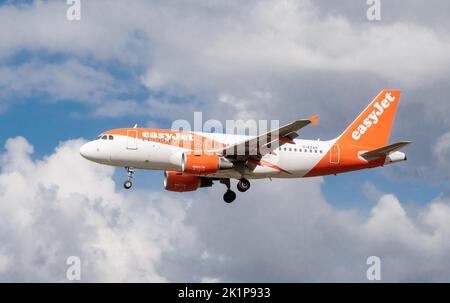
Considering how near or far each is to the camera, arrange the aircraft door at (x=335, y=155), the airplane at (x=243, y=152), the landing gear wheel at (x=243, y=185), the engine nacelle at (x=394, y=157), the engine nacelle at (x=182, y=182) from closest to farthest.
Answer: the airplane at (x=243, y=152)
the landing gear wheel at (x=243, y=185)
the aircraft door at (x=335, y=155)
the engine nacelle at (x=394, y=157)
the engine nacelle at (x=182, y=182)

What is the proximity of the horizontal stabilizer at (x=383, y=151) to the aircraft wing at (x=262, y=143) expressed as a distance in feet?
27.4

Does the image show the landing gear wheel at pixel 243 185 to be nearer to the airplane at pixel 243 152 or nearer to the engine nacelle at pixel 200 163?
the airplane at pixel 243 152

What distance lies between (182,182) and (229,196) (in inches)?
158

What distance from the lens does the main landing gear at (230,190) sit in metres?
61.4

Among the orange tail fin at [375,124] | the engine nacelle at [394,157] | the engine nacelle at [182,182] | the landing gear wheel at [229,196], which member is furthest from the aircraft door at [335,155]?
the engine nacelle at [182,182]

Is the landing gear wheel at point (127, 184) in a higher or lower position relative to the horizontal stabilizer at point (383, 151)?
lower

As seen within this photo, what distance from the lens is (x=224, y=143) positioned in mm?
60125

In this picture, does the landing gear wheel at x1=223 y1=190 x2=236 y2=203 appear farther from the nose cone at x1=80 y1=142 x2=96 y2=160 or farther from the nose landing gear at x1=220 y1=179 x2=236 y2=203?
the nose cone at x1=80 y1=142 x2=96 y2=160

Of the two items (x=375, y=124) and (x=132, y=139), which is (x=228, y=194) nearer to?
(x=132, y=139)

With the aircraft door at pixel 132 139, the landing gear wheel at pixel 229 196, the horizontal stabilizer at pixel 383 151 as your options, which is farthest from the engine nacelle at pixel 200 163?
the horizontal stabilizer at pixel 383 151

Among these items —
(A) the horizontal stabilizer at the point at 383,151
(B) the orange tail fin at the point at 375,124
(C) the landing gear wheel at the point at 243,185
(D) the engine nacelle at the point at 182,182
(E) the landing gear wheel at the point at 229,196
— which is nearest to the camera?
(A) the horizontal stabilizer at the point at 383,151

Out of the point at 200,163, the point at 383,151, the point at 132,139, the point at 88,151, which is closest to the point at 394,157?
the point at 383,151

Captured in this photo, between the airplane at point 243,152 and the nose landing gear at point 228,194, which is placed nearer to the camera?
the airplane at point 243,152

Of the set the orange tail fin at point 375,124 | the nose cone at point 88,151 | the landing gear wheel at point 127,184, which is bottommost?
the landing gear wheel at point 127,184
